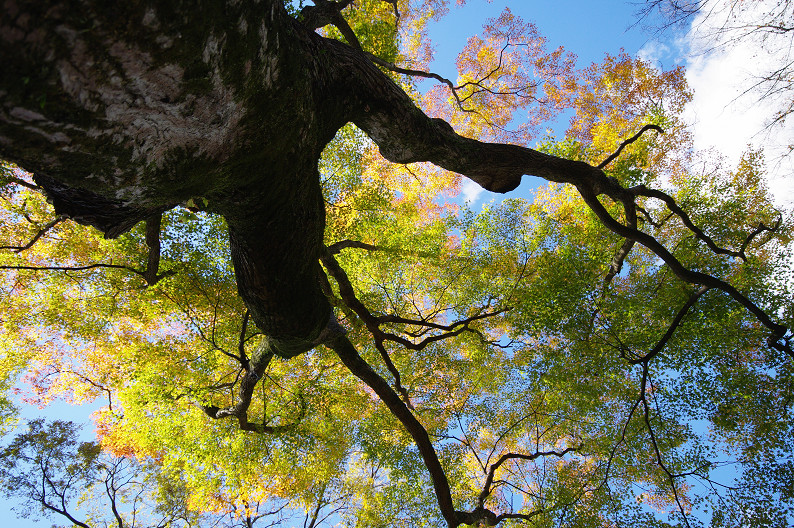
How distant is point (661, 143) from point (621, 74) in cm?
279

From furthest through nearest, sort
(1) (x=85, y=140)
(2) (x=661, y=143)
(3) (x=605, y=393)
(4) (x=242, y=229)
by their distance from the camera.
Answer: (2) (x=661, y=143) → (3) (x=605, y=393) → (4) (x=242, y=229) → (1) (x=85, y=140)

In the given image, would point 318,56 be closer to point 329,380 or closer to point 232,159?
point 232,159

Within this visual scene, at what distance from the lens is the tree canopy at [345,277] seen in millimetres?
1783

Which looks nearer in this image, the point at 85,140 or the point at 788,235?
the point at 85,140

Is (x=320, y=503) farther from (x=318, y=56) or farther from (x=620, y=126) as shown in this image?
(x=620, y=126)

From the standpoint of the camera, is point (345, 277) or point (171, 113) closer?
point (171, 113)

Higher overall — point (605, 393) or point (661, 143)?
point (661, 143)

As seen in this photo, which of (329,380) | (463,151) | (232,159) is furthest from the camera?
(329,380)

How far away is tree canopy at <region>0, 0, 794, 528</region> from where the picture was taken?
1.78 m

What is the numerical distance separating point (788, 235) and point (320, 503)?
1600cm

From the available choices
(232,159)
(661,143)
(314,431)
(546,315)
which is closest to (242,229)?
(232,159)

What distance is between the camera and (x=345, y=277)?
20.1ft

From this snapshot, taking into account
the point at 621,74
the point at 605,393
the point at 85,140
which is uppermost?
the point at 621,74

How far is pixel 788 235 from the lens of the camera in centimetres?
958
